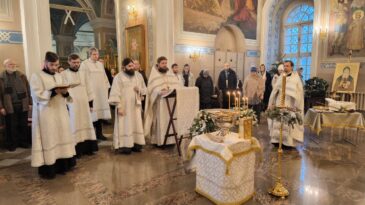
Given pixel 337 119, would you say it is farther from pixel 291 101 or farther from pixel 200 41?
pixel 200 41

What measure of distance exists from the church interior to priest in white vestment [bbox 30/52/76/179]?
15mm

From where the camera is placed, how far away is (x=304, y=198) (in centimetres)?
312

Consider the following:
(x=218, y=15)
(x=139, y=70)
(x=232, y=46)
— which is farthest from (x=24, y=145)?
(x=232, y=46)

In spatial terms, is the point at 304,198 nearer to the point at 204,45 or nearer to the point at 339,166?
the point at 339,166

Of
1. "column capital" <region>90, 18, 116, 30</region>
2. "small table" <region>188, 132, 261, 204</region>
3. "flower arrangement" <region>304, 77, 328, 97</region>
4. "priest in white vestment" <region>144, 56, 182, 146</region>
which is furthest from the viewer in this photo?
"column capital" <region>90, 18, 116, 30</region>

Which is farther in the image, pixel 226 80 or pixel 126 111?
pixel 226 80

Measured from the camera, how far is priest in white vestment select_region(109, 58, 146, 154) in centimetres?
469

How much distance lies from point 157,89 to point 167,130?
804mm

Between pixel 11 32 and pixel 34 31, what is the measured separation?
525 mm

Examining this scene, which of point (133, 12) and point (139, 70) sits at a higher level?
point (133, 12)

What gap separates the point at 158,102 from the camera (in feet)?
16.8

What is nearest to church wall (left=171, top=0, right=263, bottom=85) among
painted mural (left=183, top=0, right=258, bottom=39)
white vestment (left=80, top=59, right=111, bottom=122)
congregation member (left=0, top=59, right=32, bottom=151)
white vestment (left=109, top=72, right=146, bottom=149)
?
painted mural (left=183, top=0, right=258, bottom=39)

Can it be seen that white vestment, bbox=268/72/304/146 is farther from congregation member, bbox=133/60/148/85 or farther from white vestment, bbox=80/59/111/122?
white vestment, bbox=80/59/111/122

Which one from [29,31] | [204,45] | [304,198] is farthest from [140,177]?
[204,45]
